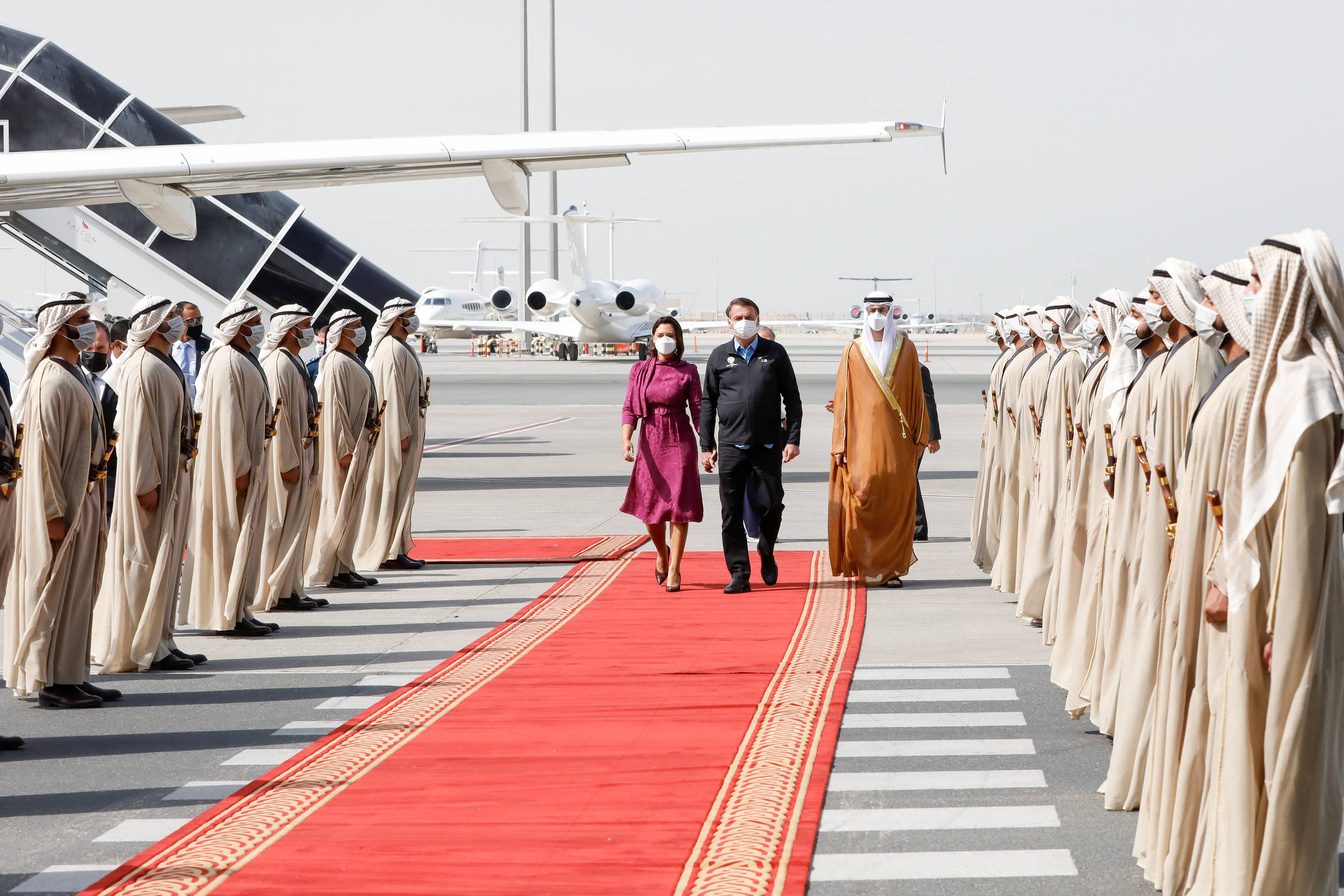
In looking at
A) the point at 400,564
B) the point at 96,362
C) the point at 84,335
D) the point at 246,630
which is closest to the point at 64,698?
the point at 84,335

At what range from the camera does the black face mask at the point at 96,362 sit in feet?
35.9

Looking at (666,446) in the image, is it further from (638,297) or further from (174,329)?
(638,297)

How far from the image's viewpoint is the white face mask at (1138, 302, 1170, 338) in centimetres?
577

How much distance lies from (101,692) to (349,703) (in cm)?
122

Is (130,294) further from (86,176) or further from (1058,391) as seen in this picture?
(1058,391)

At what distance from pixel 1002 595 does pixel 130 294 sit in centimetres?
1109

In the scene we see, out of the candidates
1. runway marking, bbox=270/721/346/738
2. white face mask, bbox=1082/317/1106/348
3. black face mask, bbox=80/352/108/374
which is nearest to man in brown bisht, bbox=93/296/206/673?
runway marking, bbox=270/721/346/738

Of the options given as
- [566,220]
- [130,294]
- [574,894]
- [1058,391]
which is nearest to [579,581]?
[1058,391]

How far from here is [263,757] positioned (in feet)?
19.4

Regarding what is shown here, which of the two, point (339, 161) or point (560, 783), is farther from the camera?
point (339, 161)

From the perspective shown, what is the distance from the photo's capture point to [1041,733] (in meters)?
6.25

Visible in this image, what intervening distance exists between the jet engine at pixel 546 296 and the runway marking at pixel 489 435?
26.1m

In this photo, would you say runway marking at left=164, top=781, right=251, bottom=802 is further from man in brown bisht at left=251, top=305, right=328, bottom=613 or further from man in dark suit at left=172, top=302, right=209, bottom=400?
man in dark suit at left=172, top=302, right=209, bottom=400

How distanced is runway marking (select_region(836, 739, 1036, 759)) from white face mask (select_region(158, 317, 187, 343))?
4.22 metres
